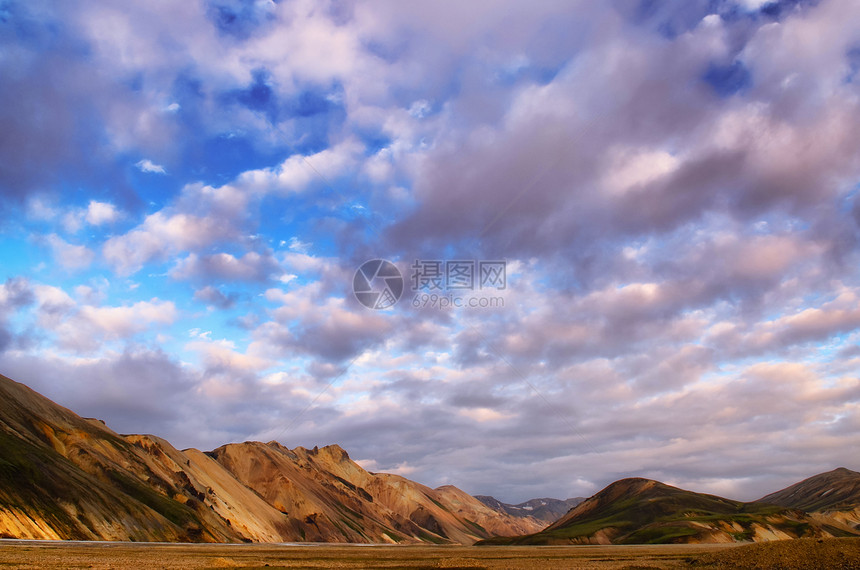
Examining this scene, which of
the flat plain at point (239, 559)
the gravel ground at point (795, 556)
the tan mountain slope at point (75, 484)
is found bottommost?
the flat plain at point (239, 559)

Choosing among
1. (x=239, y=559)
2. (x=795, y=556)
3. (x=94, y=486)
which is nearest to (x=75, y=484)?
(x=94, y=486)

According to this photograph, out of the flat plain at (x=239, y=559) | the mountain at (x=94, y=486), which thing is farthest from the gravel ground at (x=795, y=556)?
the mountain at (x=94, y=486)

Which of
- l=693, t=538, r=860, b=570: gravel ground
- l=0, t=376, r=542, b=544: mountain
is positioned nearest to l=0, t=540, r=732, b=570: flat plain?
l=693, t=538, r=860, b=570: gravel ground

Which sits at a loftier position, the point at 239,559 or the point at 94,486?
the point at 94,486

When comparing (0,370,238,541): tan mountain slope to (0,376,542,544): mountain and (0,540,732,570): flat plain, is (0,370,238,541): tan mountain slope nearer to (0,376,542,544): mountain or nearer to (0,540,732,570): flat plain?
(0,376,542,544): mountain

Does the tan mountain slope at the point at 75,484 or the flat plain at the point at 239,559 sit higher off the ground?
the tan mountain slope at the point at 75,484

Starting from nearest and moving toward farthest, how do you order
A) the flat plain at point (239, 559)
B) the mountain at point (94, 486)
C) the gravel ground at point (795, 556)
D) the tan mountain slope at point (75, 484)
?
the gravel ground at point (795, 556)
the flat plain at point (239, 559)
the tan mountain slope at point (75, 484)
the mountain at point (94, 486)

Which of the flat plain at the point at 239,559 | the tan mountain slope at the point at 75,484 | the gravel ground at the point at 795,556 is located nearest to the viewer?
the gravel ground at the point at 795,556

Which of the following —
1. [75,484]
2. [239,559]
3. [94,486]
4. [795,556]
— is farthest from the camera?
[94,486]

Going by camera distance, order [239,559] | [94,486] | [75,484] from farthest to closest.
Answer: [94,486] < [75,484] < [239,559]

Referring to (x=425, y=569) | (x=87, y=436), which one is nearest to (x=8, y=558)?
(x=425, y=569)

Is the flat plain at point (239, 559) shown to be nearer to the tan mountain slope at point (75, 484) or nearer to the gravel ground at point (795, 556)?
the gravel ground at point (795, 556)

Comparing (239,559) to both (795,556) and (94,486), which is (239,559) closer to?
Result: (795,556)

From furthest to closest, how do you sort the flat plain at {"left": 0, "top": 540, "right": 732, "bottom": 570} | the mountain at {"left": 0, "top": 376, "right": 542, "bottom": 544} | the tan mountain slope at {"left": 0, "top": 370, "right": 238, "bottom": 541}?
1. the mountain at {"left": 0, "top": 376, "right": 542, "bottom": 544}
2. the tan mountain slope at {"left": 0, "top": 370, "right": 238, "bottom": 541}
3. the flat plain at {"left": 0, "top": 540, "right": 732, "bottom": 570}
